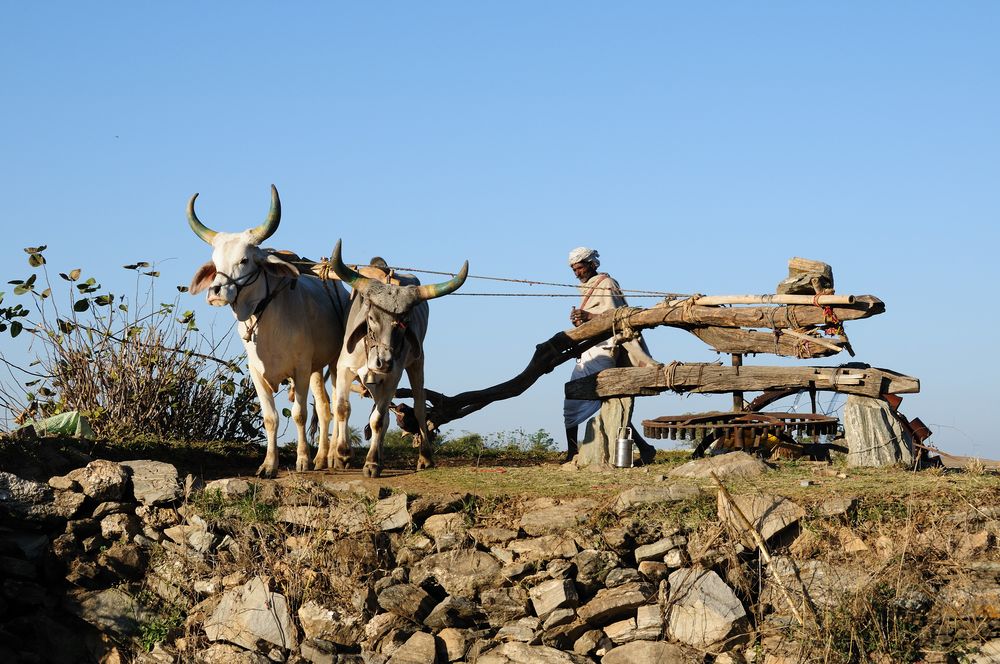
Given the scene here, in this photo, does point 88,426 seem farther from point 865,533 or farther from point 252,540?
point 865,533

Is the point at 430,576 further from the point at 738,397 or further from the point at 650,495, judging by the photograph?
the point at 738,397

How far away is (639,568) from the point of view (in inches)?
314

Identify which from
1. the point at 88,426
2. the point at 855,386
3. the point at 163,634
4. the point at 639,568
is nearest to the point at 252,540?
the point at 163,634

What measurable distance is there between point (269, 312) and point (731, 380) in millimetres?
3950

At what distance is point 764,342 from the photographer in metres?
10.3

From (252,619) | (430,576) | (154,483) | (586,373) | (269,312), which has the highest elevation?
(269,312)

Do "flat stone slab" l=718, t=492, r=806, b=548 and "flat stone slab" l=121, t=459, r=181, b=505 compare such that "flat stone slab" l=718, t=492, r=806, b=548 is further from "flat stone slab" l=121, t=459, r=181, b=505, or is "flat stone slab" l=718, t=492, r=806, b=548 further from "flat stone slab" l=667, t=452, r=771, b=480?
"flat stone slab" l=121, t=459, r=181, b=505

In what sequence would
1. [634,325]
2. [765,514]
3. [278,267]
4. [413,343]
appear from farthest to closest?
[634,325], [413,343], [278,267], [765,514]

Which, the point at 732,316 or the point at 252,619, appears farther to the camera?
the point at 732,316

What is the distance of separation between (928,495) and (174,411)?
7.42m

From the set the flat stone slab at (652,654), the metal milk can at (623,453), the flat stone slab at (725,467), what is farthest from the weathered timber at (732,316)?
the flat stone slab at (652,654)

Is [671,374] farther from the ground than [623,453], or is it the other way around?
[671,374]

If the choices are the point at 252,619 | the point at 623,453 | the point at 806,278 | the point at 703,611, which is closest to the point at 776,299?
the point at 806,278

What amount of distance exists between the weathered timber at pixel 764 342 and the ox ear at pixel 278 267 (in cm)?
352
